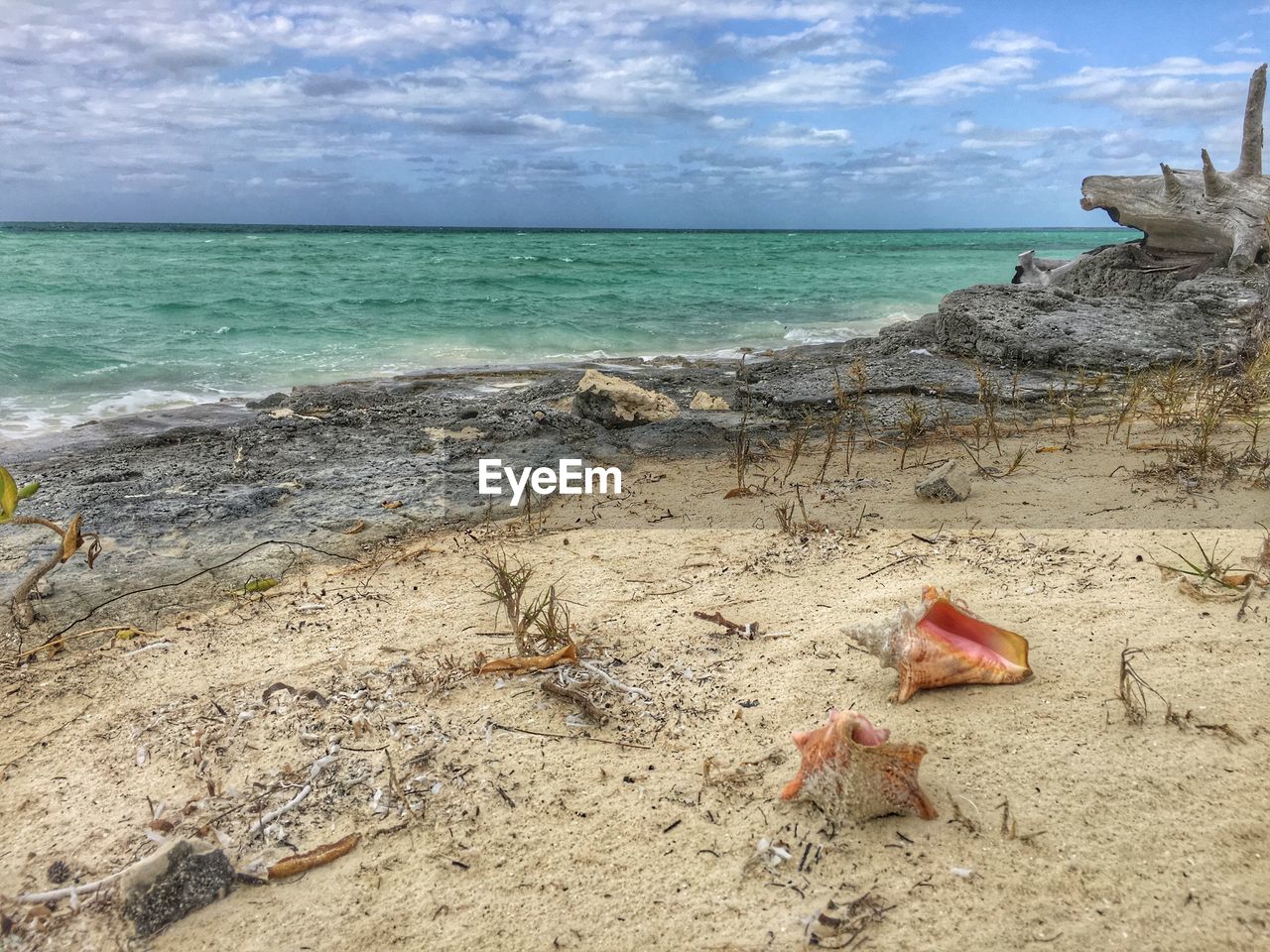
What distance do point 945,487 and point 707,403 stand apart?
7.52 ft

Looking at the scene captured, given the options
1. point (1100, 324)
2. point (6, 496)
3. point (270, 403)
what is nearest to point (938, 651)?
point (6, 496)

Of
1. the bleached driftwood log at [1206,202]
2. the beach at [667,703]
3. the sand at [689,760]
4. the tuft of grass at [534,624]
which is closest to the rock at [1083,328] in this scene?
the bleached driftwood log at [1206,202]

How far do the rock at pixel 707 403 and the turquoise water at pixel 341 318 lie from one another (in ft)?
12.8

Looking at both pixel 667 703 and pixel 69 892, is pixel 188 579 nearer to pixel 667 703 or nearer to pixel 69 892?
pixel 69 892

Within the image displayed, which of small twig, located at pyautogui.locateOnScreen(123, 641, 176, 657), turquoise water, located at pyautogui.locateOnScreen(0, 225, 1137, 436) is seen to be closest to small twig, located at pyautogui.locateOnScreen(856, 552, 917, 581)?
small twig, located at pyautogui.locateOnScreen(123, 641, 176, 657)

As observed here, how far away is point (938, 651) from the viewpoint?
2006 millimetres

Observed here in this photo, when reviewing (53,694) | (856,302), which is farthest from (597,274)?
(53,694)

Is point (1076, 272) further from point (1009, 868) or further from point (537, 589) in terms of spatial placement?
point (1009, 868)

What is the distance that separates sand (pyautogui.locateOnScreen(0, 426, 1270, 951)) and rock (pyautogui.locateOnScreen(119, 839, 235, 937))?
35mm

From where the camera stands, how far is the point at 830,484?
3.73m

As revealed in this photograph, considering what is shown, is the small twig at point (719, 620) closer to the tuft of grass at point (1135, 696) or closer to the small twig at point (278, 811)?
the tuft of grass at point (1135, 696)

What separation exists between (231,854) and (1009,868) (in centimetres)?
146

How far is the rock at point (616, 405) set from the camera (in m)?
5.11

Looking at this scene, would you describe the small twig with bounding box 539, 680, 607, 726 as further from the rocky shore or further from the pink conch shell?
the rocky shore
